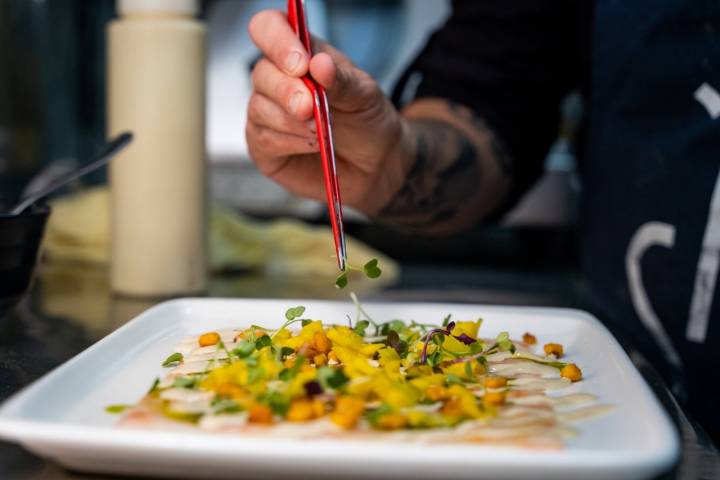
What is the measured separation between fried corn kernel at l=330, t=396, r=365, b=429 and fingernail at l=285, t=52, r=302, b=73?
0.37m

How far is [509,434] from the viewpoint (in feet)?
1.42

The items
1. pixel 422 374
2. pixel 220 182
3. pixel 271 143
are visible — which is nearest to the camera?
pixel 422 374

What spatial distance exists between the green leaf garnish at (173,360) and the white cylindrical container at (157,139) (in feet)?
1.52

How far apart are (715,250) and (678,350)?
0.14 metres

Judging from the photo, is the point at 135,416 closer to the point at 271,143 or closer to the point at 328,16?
the point at 271,143

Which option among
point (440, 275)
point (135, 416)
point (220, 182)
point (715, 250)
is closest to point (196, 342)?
point (135, 416)

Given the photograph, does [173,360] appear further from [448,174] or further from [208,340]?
[448,174]

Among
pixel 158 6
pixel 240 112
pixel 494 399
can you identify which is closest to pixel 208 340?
pixel 494 399

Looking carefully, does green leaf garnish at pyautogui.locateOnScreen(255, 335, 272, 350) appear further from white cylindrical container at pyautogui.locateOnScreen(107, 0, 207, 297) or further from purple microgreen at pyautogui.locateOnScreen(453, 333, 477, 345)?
white cylindrical container at pyautogui.locateOnScreen(107, 0, 207, 297)

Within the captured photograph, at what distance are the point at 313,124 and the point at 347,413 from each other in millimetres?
409

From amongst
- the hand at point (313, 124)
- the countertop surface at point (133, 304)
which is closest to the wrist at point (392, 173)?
the hand at point (313, 124)

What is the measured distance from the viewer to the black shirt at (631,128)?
0.91m

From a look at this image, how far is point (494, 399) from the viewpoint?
48cm

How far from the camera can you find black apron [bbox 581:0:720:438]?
90 centimetres
